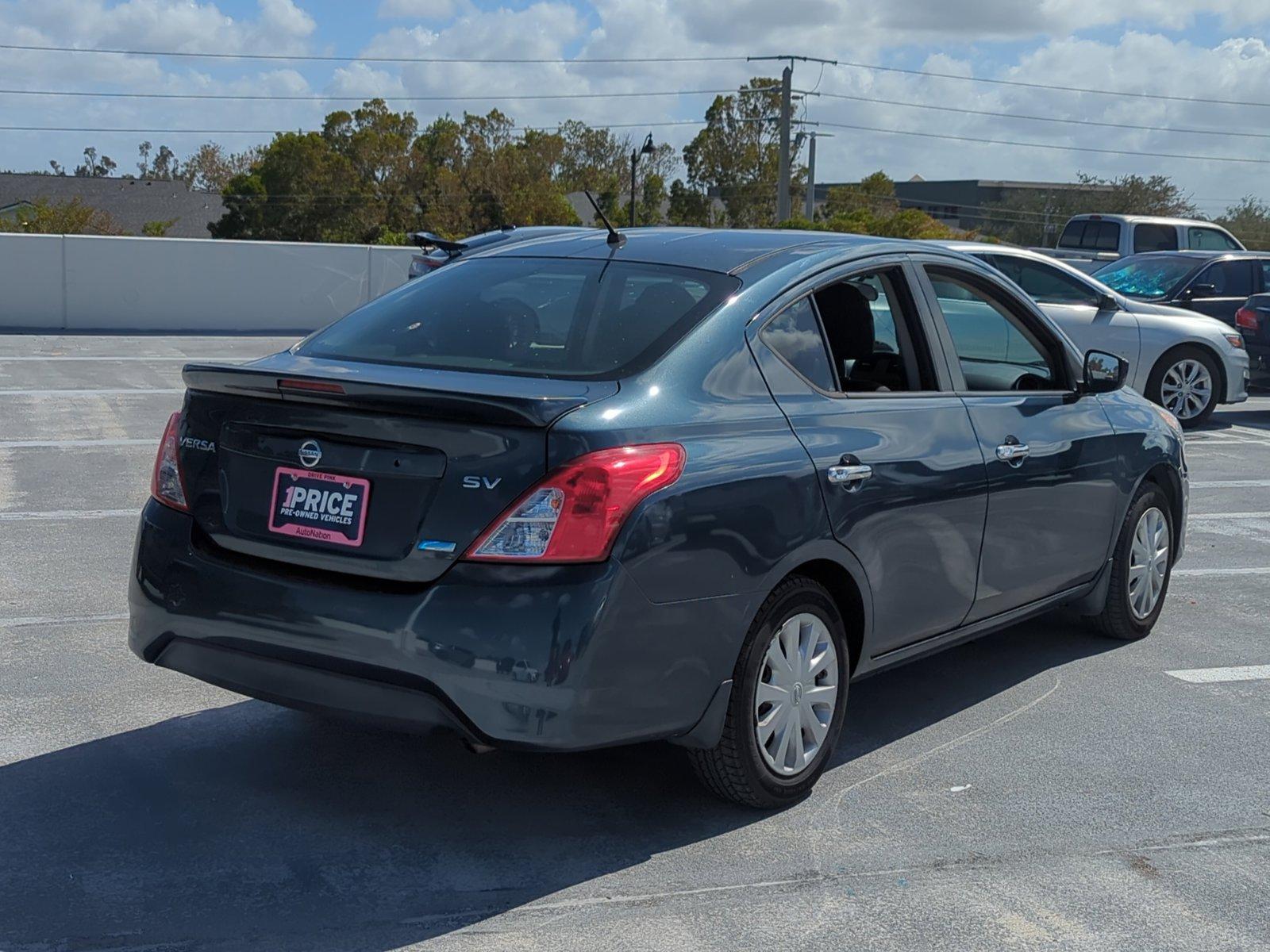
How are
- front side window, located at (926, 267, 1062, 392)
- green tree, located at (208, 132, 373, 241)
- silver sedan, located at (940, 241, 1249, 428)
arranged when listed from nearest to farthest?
1. front side window, located at (926, 267, 1062, 392)
2. silver sedan, located at (940, 241, 1249, 428)
3. green tree, located at (208, 132, 373, 241)

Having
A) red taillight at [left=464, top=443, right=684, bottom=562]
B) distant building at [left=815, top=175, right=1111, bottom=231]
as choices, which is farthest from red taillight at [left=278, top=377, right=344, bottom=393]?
distant building at [left=815, top=175, right=1111, bottom=231]

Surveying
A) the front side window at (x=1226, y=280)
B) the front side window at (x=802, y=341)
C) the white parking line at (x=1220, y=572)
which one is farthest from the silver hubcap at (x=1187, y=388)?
the front side window at (x=802, y=341)

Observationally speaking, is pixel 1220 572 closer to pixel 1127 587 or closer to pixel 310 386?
pixel 1127 587

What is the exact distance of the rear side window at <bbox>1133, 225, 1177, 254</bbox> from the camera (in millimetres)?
22422

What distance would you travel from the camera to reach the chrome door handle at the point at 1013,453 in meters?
5.22

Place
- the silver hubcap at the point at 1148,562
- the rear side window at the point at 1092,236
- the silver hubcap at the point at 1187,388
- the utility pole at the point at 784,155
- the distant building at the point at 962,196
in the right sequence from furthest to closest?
the distant building at the point at 962,196
the utility pole at the point at 784,155
the rear side window at the point at 1092,236
the silver hubcap at the point at 1187,388
the silver hubcap at the point at 1148,562

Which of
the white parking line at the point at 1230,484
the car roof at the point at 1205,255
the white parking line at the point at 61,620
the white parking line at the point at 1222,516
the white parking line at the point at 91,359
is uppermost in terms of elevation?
the car roof at the point at 1205,255

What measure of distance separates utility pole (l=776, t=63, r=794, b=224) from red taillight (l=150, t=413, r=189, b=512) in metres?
45.7

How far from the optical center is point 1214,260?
54.6 feet

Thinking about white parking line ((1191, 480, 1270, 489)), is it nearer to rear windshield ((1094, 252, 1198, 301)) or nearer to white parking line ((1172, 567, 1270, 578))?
white parking line ((1172, 567, 1270, 578))

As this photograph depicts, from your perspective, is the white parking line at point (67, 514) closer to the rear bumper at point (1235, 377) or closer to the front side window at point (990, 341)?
the front side window at point (990, 341)

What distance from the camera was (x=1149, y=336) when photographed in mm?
13805

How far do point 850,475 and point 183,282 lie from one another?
19.9 metres

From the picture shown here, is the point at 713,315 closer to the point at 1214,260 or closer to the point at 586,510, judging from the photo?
the point at 586,510
